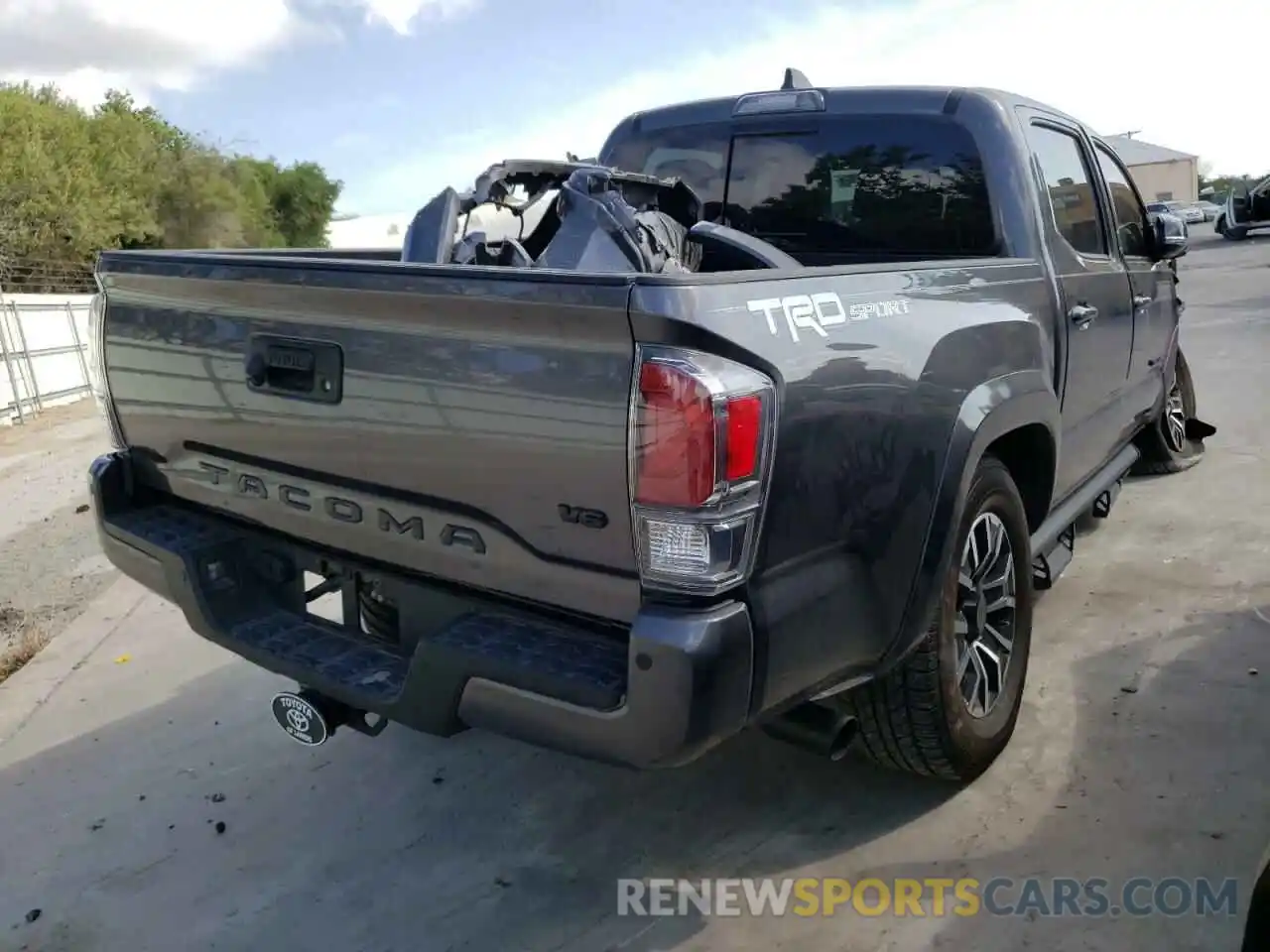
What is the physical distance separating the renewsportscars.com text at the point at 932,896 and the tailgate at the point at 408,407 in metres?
1.01

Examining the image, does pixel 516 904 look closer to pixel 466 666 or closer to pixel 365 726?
pixel 365 726

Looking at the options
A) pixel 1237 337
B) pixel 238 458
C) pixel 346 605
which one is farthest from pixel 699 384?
pixel 1237 337

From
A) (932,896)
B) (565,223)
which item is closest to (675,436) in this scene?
(932,896)

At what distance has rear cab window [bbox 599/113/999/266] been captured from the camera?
3549 millimetres

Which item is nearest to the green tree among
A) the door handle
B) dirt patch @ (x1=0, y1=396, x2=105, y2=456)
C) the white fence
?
the white fence

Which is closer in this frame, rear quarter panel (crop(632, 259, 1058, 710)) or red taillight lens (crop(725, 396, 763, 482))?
red taillight lens (crop(725, 396, 763, 482))

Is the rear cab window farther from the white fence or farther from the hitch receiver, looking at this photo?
the white fence

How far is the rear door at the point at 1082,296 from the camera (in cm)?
371

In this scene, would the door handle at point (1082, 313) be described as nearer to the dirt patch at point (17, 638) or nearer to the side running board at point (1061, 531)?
the side running board at point (1061, 531)

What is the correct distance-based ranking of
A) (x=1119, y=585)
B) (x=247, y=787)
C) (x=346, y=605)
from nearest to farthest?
(x=346, y=605), (x=247, y=787), (x=1119, y=585)

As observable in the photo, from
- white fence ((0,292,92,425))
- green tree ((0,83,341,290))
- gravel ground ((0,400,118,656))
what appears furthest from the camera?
green tree ((0,83,341,290))

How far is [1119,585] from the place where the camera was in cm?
465

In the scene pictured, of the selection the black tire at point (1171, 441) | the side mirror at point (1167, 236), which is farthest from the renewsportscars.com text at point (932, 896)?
the black tire at point (1171, 441)

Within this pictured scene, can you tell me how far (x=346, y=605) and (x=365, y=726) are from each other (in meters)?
0.31
